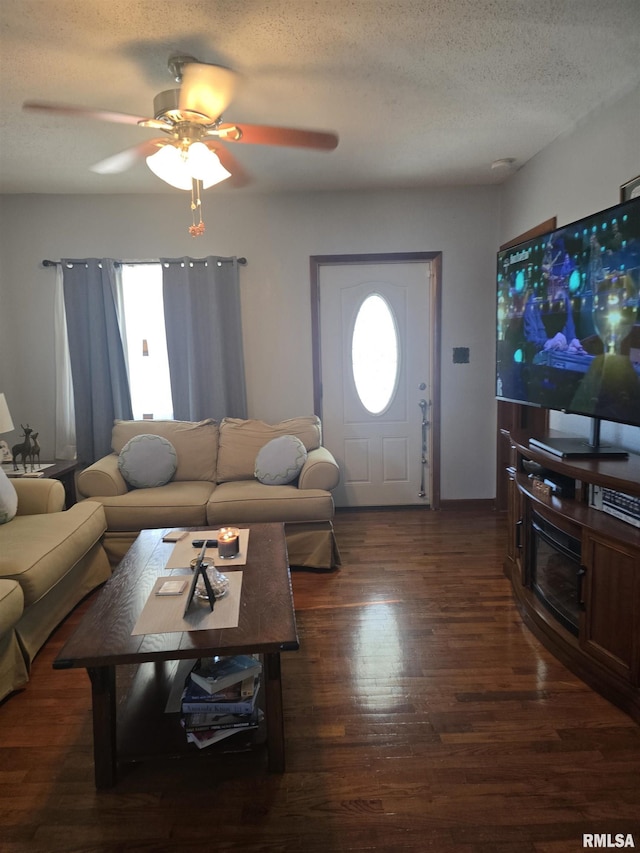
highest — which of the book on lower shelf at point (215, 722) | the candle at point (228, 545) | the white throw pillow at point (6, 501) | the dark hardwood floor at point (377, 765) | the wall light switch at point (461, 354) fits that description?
the wall light switch at point (461, 354)

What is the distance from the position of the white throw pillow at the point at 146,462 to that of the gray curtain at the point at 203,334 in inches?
26.1

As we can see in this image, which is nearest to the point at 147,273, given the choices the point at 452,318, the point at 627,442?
the point at 452,318

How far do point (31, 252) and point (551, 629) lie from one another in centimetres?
436

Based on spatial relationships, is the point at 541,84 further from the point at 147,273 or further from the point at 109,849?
the point at 109,849

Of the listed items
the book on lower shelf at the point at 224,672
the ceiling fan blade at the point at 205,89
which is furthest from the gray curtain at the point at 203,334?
the book on lower shelf at the point at 224,672

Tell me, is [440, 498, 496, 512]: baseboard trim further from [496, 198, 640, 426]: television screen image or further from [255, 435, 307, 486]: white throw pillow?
[496, 198, 640, 426]: television screen image

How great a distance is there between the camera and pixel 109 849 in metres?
1.55

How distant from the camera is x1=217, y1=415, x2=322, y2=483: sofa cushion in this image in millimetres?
3941

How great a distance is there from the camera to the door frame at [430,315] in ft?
14.7

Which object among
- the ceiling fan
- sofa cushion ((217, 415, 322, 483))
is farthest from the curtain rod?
the ceiling fan

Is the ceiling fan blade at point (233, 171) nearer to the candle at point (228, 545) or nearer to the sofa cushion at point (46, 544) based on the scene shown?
the candle at point (228, 545)

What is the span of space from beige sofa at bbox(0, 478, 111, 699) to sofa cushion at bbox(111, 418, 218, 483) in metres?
0.75

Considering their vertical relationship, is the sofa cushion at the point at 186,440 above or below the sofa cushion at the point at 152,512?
above

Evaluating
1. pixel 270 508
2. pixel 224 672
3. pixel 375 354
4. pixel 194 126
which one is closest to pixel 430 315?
pixel 375 354
